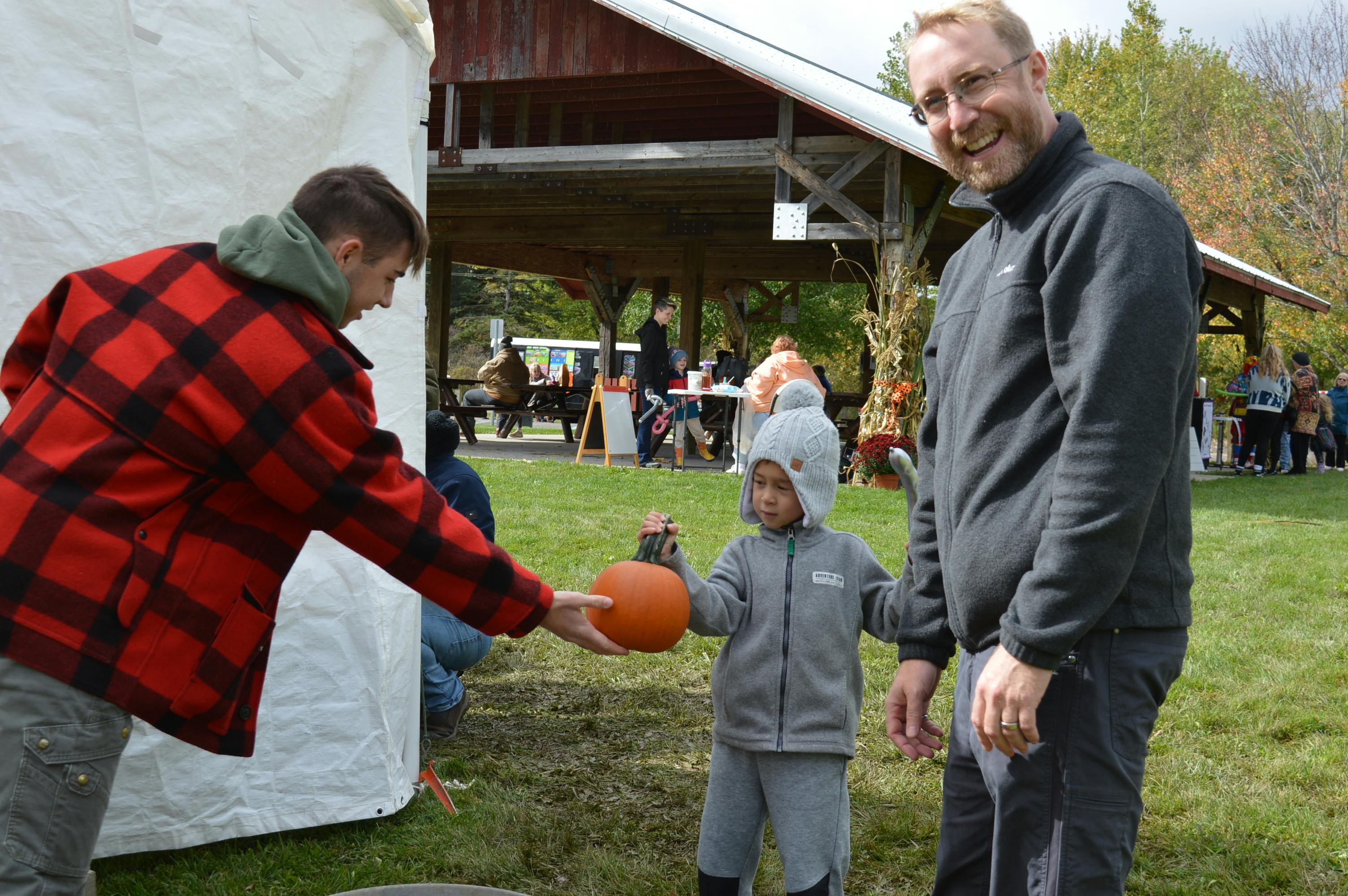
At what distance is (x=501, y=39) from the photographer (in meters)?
12.9

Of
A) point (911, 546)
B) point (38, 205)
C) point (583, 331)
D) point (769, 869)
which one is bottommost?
point (769, 869)

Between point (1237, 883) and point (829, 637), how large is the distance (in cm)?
155

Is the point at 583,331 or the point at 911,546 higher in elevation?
the point at 583,331

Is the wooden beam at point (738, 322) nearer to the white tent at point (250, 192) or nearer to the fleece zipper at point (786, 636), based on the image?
the white tent at point (250, 192)

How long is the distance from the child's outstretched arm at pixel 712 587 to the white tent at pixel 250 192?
1.13 m

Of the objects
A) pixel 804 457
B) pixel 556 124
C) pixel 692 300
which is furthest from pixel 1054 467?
pixel 692 300

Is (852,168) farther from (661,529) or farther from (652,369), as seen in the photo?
(661,529)

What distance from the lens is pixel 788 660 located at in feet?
9.01

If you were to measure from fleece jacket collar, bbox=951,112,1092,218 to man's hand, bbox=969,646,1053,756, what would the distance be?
0.75 metres

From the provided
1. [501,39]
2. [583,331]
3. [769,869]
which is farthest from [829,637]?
[583,331]

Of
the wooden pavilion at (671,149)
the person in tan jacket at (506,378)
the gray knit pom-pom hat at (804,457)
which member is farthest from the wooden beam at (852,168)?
the gray knit pom-pom hat at (804,457)

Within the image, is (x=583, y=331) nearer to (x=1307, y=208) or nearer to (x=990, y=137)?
(x=1307, y=208)

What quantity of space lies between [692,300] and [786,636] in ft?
49.6

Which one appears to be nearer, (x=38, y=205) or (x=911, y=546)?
(x=911, y=546)
